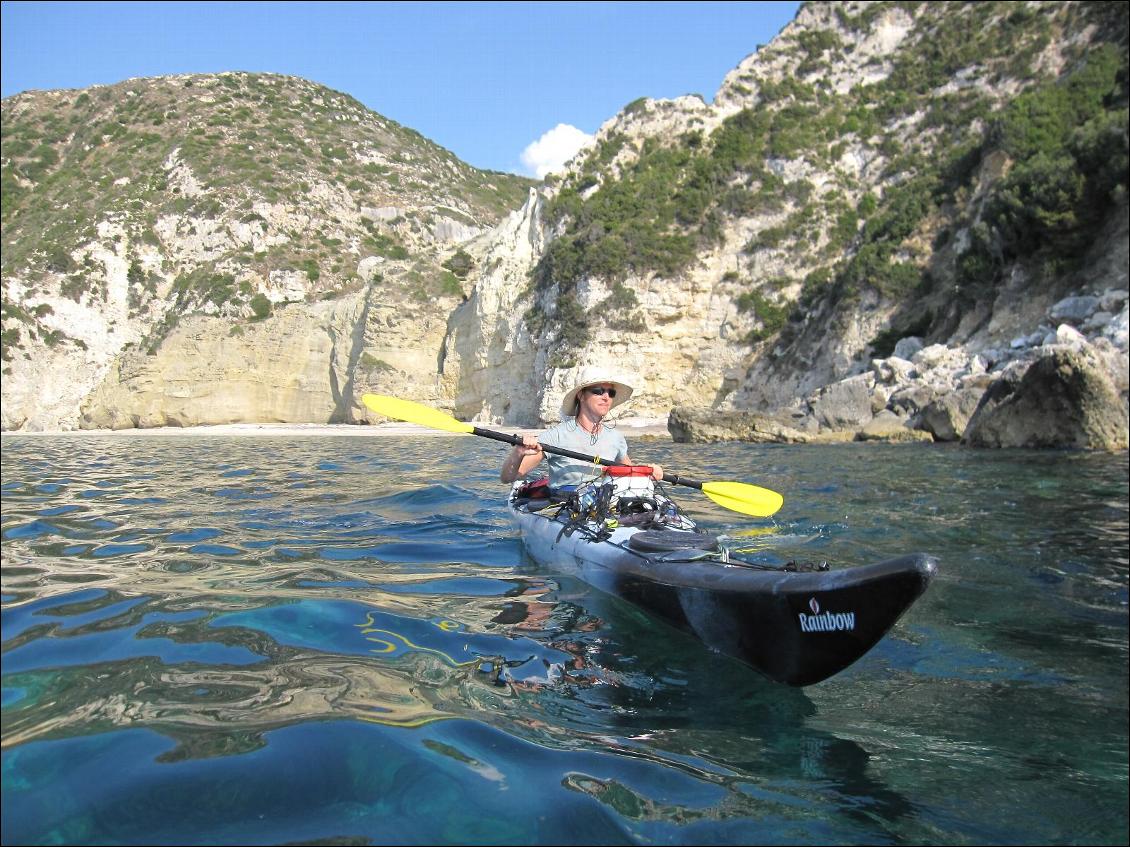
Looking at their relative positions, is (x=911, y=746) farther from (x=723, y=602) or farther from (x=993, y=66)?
(x=993, y=66)

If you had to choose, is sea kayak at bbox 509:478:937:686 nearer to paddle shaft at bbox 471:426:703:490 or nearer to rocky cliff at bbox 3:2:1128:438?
paddle shaft at bbox 471:426:703:490

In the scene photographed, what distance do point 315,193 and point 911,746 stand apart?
5106cm

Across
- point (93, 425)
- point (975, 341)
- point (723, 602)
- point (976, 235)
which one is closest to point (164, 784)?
point (723, 602)

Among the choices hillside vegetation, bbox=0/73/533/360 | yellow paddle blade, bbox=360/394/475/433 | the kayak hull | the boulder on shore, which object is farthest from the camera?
hillside vegetation, bbox=0/73/533/360

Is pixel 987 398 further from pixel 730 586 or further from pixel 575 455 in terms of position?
pixel 730 586

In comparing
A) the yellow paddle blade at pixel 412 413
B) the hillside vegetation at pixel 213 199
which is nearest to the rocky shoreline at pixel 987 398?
the yellow paddle blade at pixel 412 413

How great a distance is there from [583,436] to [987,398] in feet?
34.7

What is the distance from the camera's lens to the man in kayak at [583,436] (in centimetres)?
536

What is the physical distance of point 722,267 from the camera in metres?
28.3

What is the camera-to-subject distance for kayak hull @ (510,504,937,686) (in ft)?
8.50

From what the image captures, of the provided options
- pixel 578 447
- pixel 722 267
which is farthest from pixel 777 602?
pixel 722 267

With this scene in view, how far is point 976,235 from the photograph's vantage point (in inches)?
799

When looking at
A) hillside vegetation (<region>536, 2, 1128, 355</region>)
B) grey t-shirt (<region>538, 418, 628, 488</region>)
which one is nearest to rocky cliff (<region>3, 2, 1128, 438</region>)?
hillside vegetation (<region>536, 2, 1128, 355</region>)

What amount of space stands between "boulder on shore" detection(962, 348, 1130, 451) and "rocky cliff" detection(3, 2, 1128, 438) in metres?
0.53
